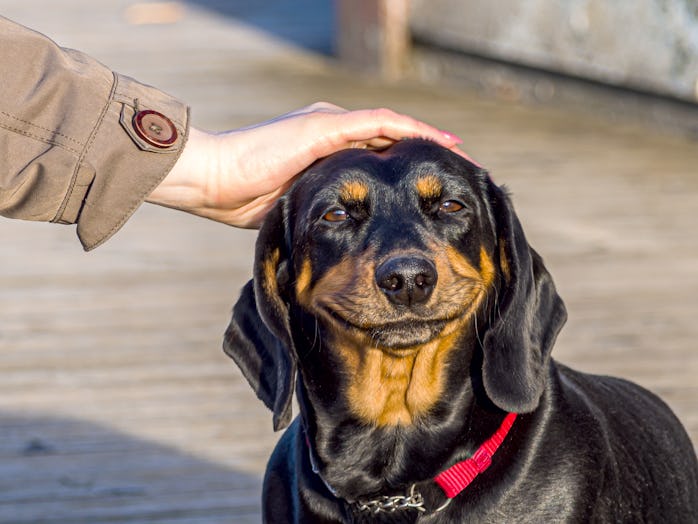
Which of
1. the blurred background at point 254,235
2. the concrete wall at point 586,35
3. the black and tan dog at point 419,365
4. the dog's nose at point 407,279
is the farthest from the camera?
the concrete wall at point 586,35

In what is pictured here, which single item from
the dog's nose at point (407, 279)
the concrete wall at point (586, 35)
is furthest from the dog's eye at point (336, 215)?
the concrete wall at point (586, 35)

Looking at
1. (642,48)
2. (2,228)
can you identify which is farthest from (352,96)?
(2,228)

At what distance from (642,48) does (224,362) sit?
389cm

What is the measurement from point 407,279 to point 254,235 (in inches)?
152

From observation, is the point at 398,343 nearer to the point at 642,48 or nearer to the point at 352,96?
the point at 642,48

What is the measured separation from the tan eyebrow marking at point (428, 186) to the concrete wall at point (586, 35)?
15.7ft

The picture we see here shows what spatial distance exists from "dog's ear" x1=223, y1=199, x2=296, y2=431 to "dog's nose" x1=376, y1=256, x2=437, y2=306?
38 centimetres

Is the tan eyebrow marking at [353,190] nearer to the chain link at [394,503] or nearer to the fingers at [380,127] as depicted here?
the fingers at [380,127]

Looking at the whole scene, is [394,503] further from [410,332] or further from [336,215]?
[336,215]

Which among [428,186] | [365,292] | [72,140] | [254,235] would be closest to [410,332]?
[365,292]

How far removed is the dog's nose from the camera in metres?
2.88

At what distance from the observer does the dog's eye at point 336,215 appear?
3.17 meters

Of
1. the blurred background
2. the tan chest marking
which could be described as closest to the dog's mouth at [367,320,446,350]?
the tan chest marking

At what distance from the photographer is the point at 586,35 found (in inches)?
323
